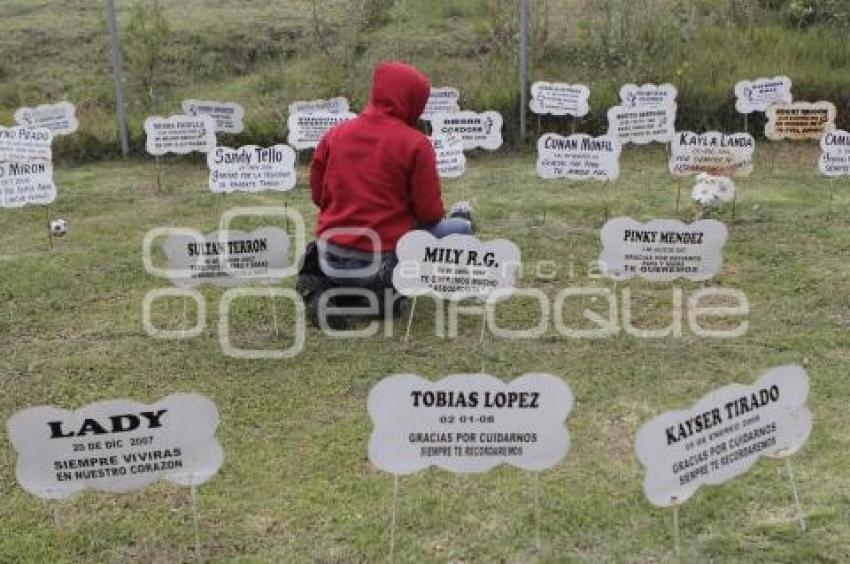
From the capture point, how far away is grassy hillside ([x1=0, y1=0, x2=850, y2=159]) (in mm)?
7953

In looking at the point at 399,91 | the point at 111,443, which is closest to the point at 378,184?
the point at 399,91

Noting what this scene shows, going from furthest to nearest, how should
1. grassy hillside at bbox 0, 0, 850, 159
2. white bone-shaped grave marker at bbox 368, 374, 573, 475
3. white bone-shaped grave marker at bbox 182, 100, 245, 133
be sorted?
grassy hillside at bbox 0, 0, 850, 159 → white bone-shaped grave marker at bbox 182, 100, 245, 133 → white bone-shaped grave marker at bbox 368, 374, 573, 475

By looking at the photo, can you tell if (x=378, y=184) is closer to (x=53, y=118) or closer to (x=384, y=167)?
(x=384, y=167)

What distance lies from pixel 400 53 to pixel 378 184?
4.98m

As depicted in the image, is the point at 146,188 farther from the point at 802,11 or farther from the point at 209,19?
the point at 802,11

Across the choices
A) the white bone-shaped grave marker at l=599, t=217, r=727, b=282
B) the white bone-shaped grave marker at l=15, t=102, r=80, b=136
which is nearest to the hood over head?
the white bone-shaped grave marker at l=599, t=217, r=727, b=282

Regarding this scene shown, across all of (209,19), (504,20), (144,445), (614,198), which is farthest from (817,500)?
(209,19)

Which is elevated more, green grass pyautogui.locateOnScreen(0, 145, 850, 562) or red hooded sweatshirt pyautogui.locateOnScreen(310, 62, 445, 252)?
red hooded sweatshirt pyautogui.locateOnScreen(310, 62, 445, 252)

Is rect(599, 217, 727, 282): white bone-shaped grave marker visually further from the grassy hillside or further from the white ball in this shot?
the grassy hillside

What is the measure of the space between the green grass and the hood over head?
99cm

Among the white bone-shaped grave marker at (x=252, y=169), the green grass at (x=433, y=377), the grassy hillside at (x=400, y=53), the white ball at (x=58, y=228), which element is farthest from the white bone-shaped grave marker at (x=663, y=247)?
the grassy hillside at (x=400, y=53)

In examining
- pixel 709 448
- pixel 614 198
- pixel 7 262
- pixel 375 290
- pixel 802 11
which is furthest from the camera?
pixel 802 11

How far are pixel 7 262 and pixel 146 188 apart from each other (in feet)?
5.61

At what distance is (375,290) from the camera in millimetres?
4582
